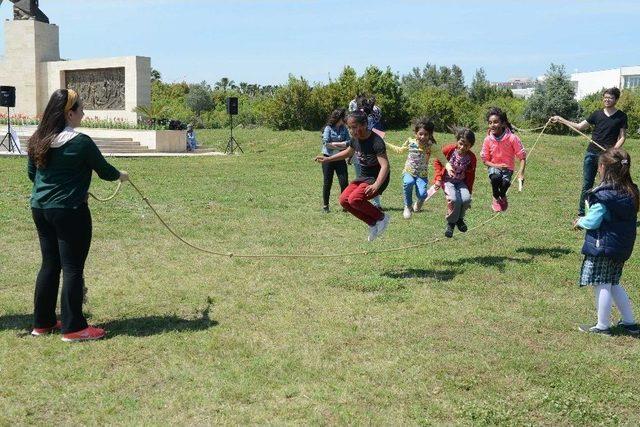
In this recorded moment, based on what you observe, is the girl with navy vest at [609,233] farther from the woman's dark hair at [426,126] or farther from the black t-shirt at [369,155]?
the woman's dark hair at [426,126]

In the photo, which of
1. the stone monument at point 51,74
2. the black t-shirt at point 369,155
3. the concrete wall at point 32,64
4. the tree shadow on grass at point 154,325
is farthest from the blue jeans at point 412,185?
the concrete wall at point 32,64

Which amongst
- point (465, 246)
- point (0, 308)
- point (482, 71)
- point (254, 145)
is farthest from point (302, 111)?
point (482, 71)

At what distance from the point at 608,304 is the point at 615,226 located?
63 cm

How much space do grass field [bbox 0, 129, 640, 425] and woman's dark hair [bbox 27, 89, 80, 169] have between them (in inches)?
56.3

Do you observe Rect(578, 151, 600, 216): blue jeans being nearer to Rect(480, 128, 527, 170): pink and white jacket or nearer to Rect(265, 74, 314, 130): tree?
Rect(480, 128, 527, 170): pink and white jacket

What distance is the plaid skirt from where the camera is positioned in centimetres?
544

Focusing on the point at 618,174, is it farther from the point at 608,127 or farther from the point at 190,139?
the point at 190,139

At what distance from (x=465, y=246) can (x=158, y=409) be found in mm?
5623

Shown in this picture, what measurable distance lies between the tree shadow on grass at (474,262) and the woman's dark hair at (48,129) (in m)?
3.69

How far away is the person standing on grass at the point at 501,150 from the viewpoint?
8.81m

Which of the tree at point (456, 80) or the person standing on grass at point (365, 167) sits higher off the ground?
the tree at point (456, 80)

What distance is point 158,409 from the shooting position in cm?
409

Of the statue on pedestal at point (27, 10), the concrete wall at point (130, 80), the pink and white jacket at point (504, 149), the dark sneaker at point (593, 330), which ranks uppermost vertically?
the statue on pedestal at point (27, 10)

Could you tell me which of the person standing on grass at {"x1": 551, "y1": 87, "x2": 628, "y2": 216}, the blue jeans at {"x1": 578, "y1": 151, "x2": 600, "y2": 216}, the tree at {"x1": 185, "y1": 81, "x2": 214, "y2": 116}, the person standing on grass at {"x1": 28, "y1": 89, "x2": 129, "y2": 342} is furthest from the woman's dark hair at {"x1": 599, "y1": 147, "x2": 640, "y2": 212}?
the tree at {"x1": 185, "y1": 81, "x2": 214, "y2": 116}
